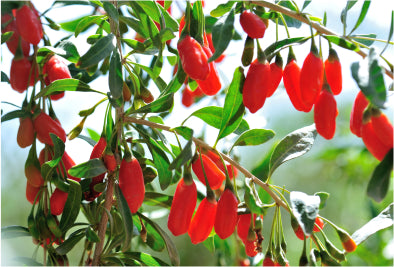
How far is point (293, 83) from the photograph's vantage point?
24.1 inches

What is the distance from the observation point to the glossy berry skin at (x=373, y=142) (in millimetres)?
519

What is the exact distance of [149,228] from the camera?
2.81 ft

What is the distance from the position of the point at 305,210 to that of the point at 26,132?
40cm

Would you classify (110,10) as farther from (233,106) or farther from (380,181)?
(380,181)

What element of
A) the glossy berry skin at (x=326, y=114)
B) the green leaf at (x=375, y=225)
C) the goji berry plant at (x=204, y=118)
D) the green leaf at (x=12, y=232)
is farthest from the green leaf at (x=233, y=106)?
the green leaf at (x=12, y=232)

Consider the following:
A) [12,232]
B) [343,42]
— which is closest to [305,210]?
[343,42]

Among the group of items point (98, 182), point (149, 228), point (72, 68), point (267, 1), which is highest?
point (267, 1)

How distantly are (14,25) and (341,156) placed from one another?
4.79 feet

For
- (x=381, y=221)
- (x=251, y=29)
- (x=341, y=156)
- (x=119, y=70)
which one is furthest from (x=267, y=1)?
(x=341, y=156)

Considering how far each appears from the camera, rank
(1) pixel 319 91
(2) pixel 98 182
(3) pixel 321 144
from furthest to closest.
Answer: (3) pixel 321 144, (2) pixel 98 182, (1) pixel 319 91

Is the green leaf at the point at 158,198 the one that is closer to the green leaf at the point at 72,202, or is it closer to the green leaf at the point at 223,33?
the green leaf at the point at 72,202

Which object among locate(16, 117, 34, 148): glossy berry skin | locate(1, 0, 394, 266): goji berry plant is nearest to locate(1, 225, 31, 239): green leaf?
locate(1, 0, 394, 266): goji berry plant

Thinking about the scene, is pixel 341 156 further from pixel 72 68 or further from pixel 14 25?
pixel 14 25

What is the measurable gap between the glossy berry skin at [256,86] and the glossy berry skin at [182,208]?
12cm
